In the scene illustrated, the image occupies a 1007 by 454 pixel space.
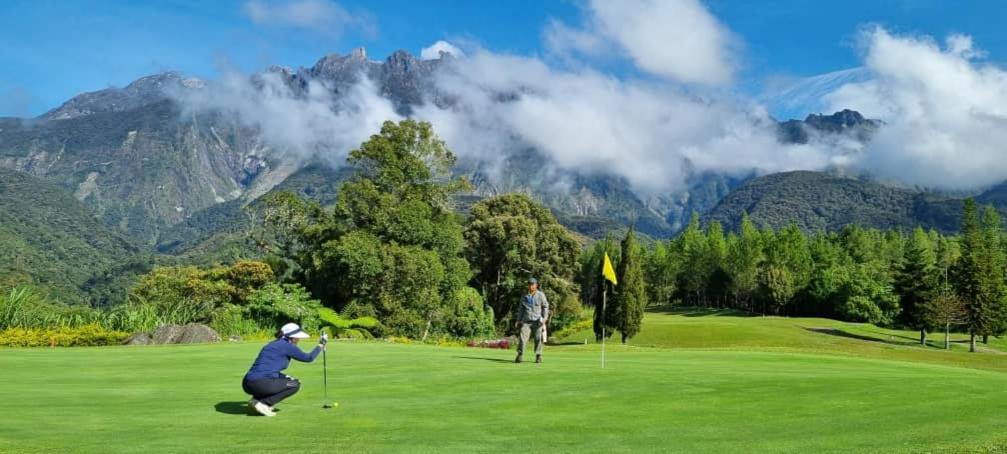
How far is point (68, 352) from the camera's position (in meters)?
23.0

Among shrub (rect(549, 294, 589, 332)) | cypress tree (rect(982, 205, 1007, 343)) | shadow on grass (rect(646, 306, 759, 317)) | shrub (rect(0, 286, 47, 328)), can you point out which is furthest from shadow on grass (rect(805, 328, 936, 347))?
shrub (rect(0, 286, 47, 328))

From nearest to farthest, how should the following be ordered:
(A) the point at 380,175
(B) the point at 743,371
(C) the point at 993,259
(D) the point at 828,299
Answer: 1. (B) the point at 743,371
2. (A) the point at 380,175
3. (C) the point at 993,259
4. (D) the point at 828,299

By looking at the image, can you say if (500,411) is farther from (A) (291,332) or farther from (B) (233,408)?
(B) (233,408)

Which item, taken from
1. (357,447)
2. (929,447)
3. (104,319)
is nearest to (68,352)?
(104,319)

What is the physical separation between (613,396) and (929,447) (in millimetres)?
5356

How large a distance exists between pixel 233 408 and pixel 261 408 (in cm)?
107

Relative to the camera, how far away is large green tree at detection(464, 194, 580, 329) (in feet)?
204

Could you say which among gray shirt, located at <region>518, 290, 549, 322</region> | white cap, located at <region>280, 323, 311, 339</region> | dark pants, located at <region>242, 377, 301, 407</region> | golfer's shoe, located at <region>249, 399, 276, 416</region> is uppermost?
gray shirt, located at <region>518, 290, 549, 322</region>

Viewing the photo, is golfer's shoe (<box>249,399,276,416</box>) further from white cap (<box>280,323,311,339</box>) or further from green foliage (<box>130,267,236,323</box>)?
green foliage (<box>130,267,236,323</box>)

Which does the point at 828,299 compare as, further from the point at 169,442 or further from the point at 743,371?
the point at 169,442

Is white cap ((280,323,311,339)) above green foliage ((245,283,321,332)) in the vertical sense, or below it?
above

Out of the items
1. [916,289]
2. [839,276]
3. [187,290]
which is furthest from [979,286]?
[187,290]

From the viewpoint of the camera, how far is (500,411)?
458 inches

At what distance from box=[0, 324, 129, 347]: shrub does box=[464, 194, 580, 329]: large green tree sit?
36226mm
